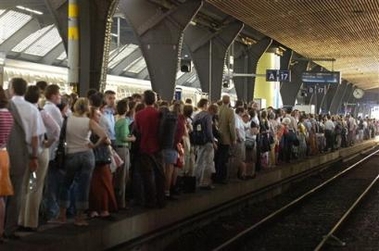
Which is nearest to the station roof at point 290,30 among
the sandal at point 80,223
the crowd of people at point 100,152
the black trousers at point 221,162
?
the black trousers at point 221,162

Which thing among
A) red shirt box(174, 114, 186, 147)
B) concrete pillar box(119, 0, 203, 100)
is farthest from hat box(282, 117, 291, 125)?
red shirt box(174, 114, 186, 147)

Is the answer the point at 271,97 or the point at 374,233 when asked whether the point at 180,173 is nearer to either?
the point at 374,233

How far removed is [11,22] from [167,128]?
24.7 metres

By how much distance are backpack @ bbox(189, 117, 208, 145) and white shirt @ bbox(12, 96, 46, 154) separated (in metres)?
5.40

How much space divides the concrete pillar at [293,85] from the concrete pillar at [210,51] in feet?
53.7

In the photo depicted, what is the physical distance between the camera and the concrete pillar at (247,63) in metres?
31.6

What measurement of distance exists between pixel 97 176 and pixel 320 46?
2589cm

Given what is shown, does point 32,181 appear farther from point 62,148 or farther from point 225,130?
point 225,130

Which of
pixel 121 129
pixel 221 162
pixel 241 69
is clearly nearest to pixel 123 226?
pixel 121 129

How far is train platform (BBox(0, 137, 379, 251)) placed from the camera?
24.3 ft

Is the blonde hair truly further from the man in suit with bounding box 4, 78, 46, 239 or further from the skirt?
the skirt

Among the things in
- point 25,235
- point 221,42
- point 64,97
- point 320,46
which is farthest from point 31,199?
point 320,46

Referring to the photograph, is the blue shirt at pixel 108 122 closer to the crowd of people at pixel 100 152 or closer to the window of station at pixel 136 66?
the crowd of people at pixel 100 152

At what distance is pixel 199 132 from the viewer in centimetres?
1232
